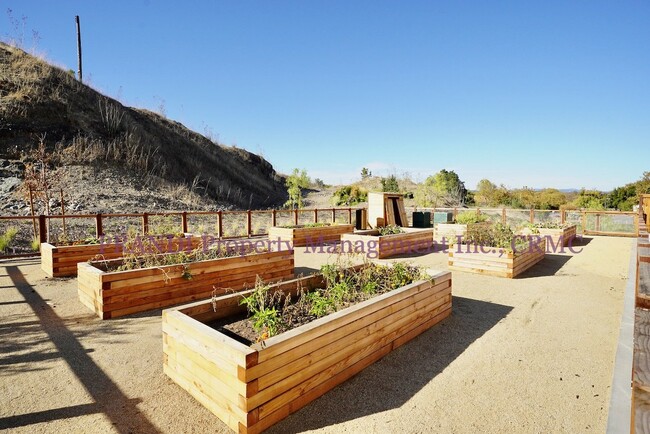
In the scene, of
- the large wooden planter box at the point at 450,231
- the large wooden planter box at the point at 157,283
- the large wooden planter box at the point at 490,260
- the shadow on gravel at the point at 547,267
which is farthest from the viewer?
the large wooden planter box at the point at 450,231

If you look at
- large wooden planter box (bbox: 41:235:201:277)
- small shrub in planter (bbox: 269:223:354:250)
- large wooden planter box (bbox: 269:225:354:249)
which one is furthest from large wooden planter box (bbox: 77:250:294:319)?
large wooden planter box (bbox: 269:225:354:249)

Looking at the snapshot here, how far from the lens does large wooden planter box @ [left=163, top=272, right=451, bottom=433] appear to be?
2.45 m

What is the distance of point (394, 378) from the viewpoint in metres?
3.22

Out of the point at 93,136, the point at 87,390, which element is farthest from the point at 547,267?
the point at 93,136

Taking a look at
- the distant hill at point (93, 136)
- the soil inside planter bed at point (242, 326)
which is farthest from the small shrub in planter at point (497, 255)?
the distant hill at point (93, 136)

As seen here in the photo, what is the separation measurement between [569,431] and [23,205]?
18.7 meters

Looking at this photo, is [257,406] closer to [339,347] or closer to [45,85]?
[339,347]

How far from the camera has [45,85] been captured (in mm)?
21875

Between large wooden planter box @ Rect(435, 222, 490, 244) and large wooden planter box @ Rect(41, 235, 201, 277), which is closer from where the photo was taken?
large wooden planter box @ Rect(41, 235, 201, 277)

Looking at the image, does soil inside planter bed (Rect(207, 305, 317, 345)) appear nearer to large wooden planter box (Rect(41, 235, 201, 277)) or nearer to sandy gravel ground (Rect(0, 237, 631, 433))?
sandy gravel ground (Rect(0, 237, 631, 433))

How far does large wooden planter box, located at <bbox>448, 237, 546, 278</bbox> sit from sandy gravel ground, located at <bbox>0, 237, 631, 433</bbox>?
1671mm

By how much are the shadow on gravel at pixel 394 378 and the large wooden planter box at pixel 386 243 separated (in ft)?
14.5

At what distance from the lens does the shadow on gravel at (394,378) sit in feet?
8.77

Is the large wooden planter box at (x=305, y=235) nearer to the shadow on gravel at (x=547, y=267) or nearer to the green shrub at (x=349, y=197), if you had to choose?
the shadow on gravel at (x=547, y=267)
